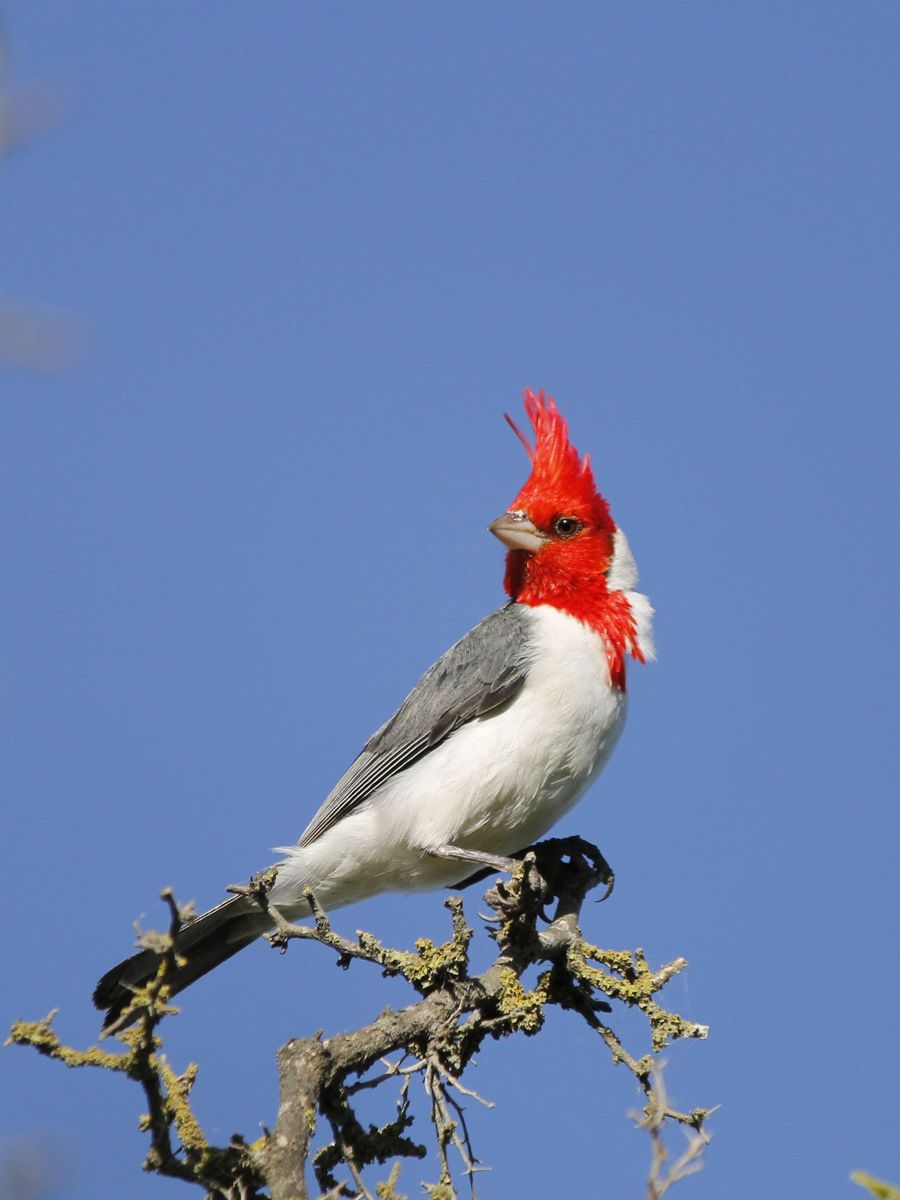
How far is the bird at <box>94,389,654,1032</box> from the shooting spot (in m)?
5.43

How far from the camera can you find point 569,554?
6055mm

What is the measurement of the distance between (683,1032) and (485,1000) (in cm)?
60

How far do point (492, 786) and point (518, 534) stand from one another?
121 centimetres

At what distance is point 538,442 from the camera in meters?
6.36

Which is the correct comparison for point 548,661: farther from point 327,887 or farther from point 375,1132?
point 375,1132

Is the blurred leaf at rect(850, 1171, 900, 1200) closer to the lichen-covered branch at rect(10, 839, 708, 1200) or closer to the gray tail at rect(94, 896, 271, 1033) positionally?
the lichen-covered branch at rect(10, 839, 708, 1200)

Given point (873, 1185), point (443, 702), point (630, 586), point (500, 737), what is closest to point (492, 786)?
point (500, 737)

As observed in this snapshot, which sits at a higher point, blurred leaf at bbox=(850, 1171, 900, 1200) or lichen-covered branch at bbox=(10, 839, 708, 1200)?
lichen-covered branch at bbox=(10, 839, 708, 1200)

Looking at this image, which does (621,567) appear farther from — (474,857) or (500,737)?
(474,857)

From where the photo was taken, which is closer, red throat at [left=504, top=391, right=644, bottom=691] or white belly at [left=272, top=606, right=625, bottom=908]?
white belly at [left=272, top=606, right=625, bottom=908]

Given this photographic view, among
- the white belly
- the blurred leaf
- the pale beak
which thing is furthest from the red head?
the blurred leaf

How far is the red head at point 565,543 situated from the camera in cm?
595

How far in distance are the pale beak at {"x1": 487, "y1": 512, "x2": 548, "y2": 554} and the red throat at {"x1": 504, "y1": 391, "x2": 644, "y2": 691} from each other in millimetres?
27

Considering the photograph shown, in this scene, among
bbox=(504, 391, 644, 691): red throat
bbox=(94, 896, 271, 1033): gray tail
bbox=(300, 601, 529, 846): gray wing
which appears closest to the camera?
bbox=(94, 896, 271, 1033): gray tail
